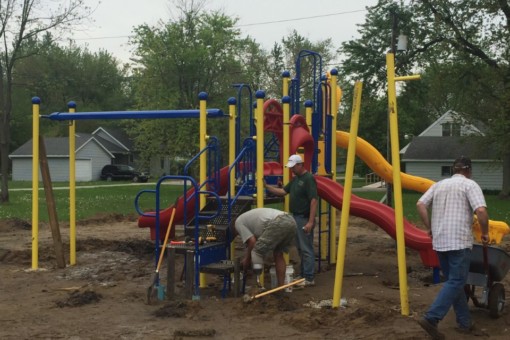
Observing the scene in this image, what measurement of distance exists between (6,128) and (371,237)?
1736 cm

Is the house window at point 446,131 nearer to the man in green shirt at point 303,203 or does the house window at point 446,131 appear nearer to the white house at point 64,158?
the white house at point 64,158

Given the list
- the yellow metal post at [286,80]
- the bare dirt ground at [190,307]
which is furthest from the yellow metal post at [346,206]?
the yellow metal post at [286,80]

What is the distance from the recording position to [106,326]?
23.3 ft

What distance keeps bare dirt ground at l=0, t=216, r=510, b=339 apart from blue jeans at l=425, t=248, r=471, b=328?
10.0 inches

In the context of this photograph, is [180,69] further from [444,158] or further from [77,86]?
[77,86]

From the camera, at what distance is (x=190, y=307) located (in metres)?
Result: 7.78

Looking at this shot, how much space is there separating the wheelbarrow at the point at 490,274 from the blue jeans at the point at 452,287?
2.39 feet

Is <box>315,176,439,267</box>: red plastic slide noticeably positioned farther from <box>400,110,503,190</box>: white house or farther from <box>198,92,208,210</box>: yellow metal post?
<box>400,110,503,190</box>: white house

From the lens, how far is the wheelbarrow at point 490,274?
7152 mm

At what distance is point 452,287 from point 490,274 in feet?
4.02

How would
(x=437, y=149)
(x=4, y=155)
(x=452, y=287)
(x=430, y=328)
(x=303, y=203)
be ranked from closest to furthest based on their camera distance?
1. (x=430, y=328)
2. (x=452, y=287)
3. (x=303, y=203)
4. (x=4, y=155)
5. (x=437, y=149)

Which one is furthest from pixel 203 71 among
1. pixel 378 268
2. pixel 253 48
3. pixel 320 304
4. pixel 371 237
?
pixel 320 304

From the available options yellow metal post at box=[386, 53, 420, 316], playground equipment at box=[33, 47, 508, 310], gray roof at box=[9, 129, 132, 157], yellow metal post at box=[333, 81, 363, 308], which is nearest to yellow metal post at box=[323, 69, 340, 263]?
playground equipment at box=[33, 47, 508, 310]

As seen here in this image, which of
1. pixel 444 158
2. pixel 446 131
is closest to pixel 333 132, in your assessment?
pixel 444 158
